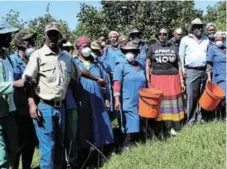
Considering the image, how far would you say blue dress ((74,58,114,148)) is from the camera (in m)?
6.14

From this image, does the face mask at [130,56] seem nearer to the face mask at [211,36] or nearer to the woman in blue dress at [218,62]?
the woman in blue dress at [218,62]

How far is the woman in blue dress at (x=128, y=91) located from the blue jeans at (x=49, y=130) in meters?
1.67

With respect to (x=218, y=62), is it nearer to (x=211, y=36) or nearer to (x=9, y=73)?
(x=211, y=36)

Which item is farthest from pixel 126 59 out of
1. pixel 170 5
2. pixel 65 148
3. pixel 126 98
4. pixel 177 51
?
pixel 170 5

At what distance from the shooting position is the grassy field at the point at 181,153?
4.86 meters

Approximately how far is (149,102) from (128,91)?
1.31 ft

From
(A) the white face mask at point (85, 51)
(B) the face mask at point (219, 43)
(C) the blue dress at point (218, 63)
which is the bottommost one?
(C) the blue dress at point (218, 63)

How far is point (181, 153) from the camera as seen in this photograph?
17.2 ft

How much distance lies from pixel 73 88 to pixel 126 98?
103 centimetres

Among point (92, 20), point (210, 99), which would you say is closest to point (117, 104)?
point (210, 99)

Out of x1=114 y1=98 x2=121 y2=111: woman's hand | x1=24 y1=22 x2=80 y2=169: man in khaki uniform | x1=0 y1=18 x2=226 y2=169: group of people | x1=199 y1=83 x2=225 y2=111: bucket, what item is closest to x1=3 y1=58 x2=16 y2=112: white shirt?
x1=0 y1=18 x2=226 y2=169: group of people

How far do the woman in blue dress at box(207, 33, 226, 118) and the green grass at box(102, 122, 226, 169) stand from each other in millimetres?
1608

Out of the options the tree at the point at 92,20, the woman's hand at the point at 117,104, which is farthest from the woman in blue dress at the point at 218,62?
the tree at the point at 92,20

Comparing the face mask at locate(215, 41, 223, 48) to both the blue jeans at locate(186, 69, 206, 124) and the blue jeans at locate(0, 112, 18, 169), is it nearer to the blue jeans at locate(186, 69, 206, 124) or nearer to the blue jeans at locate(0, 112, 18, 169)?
the blue jeans at locate(186, 69, 206, 124)
